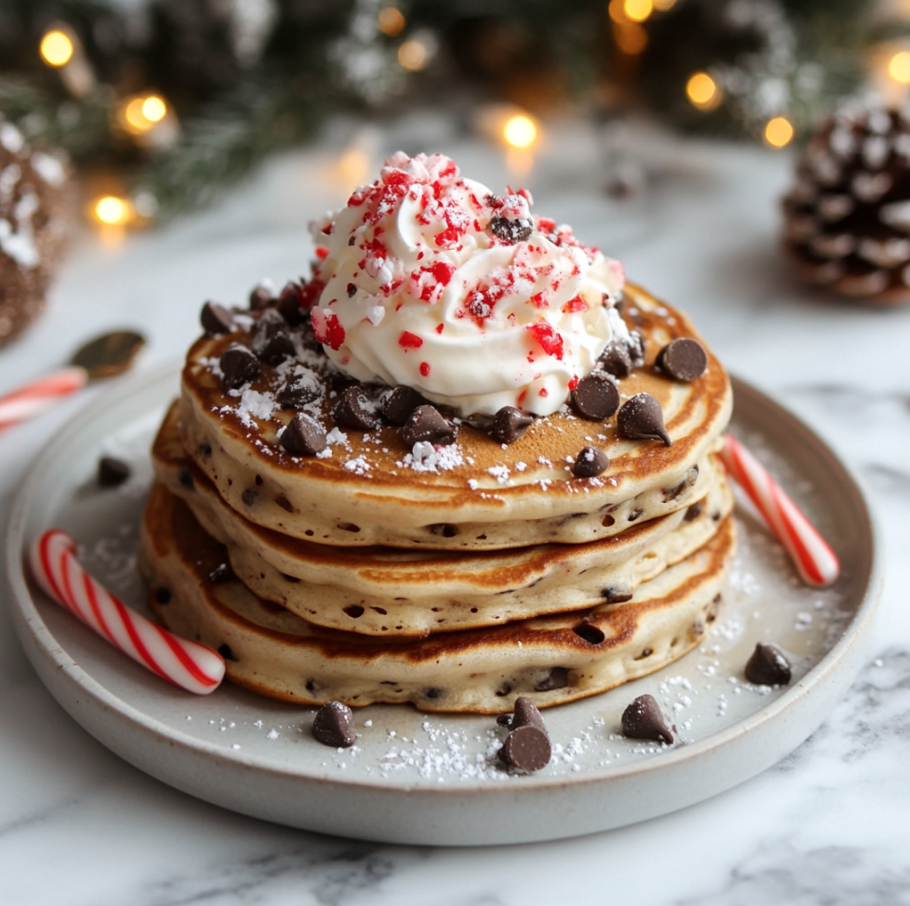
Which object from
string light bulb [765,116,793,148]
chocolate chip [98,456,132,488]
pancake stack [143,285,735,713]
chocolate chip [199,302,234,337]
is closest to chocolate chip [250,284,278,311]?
chocolate chip [199,302,234,337]

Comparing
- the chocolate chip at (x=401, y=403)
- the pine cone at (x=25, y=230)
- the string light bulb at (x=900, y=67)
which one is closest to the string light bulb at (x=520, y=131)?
the string light bulb at (x=900, y=67)

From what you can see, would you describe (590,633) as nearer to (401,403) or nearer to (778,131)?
(401,403)

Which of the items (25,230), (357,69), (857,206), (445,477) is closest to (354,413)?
(445,477)

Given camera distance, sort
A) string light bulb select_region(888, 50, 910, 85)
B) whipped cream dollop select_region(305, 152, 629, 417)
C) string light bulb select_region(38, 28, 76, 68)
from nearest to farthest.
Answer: whipped cream dollop select_region(305, 152, 629, 417) → string light bulb select_region(38, 28, 76, 68) → string light bulb select_region(888, 50, 910, 85)

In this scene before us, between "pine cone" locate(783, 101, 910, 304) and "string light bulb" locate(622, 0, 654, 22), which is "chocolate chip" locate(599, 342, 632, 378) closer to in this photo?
"pine cone" locate(783, 101, 910, 304)

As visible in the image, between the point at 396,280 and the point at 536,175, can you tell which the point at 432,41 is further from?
the point at 396,280

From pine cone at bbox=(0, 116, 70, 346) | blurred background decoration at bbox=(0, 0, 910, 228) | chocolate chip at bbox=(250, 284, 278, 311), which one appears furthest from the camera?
blurred background decoration at bbox=(0, 0, 910, 228)

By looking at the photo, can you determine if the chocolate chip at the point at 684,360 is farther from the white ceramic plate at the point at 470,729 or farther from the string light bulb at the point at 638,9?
the string light bulb at the point at 638,9
